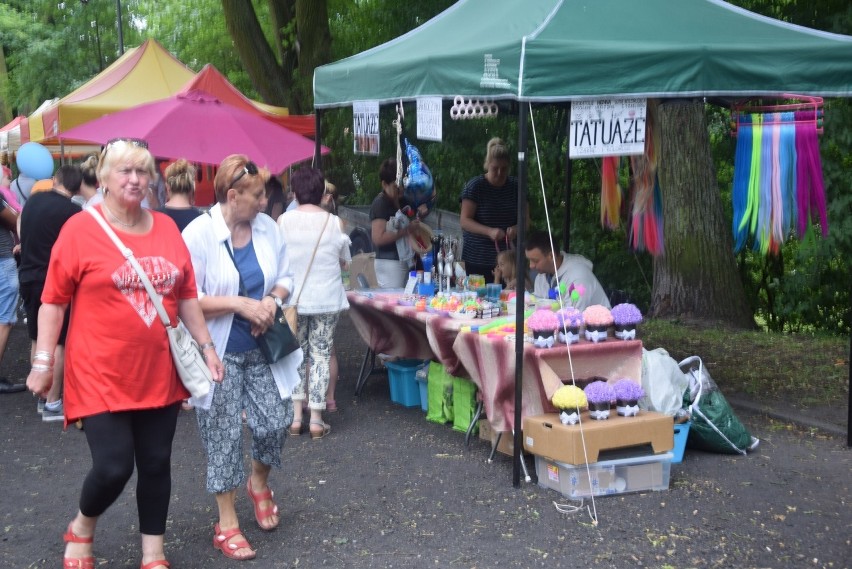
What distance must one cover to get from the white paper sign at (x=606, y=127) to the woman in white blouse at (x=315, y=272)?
186 centimetres

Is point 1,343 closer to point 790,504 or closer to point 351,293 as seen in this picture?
point 351,293

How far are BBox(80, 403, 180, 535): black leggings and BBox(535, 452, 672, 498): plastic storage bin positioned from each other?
Answer: 7.10ft

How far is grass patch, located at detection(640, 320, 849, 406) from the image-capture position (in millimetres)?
7555

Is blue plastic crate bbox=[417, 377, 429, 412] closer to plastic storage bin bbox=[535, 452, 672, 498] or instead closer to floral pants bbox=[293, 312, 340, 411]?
floral pants bbox=[293, 312, 340, 411]

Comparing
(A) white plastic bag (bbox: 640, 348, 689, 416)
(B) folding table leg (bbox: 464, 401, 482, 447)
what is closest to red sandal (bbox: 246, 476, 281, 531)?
(B) folding table leg (bbox: 464, 401, 482, 447)

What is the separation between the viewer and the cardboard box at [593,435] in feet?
16.9

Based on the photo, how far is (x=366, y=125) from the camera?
7.16m

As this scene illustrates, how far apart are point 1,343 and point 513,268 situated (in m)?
4.14

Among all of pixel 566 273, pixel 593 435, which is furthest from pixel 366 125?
pixel 593 435

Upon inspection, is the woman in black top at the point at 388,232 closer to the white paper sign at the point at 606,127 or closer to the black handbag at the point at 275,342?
the white paper sign at the point at 606,127

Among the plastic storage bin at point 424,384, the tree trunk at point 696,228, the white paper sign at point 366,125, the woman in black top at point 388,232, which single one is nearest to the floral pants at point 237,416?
the plastic storage bin at point 424,384

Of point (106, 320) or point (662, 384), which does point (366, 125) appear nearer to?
point (662, 384)

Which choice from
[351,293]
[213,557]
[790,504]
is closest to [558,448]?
[790,504]

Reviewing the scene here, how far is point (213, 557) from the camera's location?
4.58 meters
